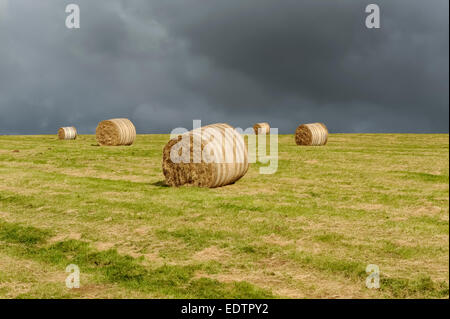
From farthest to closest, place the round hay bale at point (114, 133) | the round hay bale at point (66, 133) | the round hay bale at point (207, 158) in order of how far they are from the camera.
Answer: the round hay bale at point (66, 133) < the round hay bale at point (114, 133) < the round hay bale at point (207, 158)

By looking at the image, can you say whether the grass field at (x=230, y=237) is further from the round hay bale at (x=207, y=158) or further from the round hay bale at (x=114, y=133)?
the round hay bale at (x=114, y=133)

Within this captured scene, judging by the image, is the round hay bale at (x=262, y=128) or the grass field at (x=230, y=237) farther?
the round hay bale at (x=262, y=128)

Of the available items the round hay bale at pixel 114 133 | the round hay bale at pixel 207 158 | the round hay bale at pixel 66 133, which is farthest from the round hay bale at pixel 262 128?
the round hay bale at pixel 207 158

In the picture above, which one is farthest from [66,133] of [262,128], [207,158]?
[207,158]

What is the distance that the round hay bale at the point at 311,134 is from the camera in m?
31.4

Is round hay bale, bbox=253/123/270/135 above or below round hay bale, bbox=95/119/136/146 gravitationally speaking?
above

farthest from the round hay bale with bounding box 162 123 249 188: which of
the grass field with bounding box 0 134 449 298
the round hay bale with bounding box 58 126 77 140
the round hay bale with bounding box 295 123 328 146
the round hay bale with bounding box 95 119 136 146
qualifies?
the round hay bale with bounding box 58 126 77 140

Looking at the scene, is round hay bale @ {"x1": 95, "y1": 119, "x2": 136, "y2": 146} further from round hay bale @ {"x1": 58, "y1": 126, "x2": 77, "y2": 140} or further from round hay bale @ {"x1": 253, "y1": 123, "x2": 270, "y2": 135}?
round hay bale @ {"x1": 253, "y1": 123, "x2": 270, "y2": 135}

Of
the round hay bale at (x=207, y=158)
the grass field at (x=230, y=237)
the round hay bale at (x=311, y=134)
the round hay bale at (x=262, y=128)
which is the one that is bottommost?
the grass field at (x=230, y=237)

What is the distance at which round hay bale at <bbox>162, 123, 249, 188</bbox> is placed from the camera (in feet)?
45.0

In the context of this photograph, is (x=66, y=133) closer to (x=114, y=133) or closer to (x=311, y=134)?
(x=114, y=133)

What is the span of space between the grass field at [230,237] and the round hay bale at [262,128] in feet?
105

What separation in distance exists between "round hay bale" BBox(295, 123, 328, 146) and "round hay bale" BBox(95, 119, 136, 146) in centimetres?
1237

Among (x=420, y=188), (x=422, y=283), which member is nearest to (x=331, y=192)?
(x=420, y=188)
